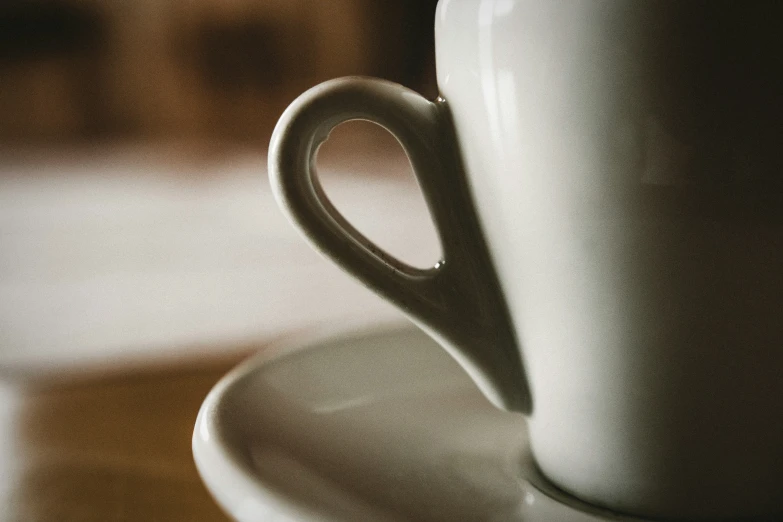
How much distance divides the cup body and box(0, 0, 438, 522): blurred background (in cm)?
42

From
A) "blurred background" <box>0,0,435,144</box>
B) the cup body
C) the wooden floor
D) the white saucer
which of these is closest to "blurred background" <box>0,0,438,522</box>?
"blurred background" <box>0,0,435,144</box>

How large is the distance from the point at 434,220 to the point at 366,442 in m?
0.09

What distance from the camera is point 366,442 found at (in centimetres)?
28

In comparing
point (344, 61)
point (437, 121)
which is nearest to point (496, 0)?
point (437, 121)

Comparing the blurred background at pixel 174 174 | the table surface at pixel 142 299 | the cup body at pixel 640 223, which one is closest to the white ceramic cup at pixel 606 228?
the cup body at pixel 640 223

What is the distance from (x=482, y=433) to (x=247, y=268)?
606mm

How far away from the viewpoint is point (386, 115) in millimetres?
249

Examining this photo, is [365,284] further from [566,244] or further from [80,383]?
[80,383]

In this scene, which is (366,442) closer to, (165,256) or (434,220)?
(434,220)

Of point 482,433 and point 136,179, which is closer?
point 482,433

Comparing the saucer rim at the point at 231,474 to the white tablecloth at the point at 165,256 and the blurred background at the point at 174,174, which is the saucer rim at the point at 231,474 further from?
the blurred background at the point at 174,174

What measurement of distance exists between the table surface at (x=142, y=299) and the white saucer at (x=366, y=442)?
39 millimetres

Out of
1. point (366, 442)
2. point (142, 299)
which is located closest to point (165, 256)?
point (142, 299)

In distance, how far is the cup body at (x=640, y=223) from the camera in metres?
0.19
